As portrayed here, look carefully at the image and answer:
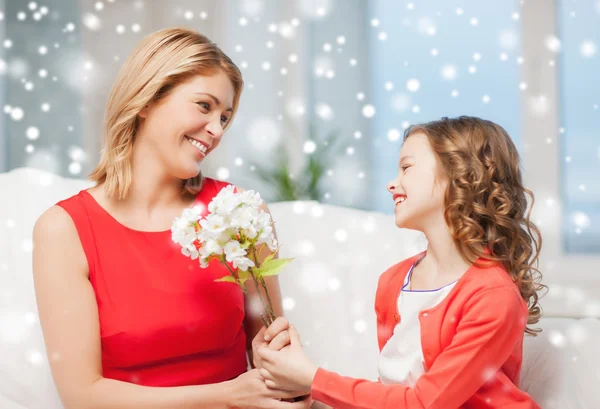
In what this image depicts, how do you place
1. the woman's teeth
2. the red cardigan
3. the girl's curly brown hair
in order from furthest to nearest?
the woman's teeth → the girl's curly brown hair → the red cardigan

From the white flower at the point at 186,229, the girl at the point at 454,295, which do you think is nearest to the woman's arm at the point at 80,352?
the girl at the point at 454,295

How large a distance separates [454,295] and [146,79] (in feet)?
2.92

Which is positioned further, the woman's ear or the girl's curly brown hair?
the woman's ear

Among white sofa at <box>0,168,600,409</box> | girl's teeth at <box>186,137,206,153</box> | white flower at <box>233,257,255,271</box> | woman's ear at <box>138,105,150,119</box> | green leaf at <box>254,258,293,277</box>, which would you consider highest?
woman's ear at <box>138,105,150,119</box>

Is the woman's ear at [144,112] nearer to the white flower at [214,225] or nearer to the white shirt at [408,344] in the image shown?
the white flower at [214,225]

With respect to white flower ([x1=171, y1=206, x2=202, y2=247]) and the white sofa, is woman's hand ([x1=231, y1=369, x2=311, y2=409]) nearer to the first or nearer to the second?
white flower ([x1=171, y1=206, x2=202, y2=247])

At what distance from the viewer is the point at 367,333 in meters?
1.97

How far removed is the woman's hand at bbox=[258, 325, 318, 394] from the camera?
1.39m

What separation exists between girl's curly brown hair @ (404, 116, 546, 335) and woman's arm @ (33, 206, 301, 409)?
21.5 inches

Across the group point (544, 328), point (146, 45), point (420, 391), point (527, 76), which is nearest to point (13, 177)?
point (146, 45)

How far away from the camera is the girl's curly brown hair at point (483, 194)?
142cm

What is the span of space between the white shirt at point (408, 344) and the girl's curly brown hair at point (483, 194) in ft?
0.41

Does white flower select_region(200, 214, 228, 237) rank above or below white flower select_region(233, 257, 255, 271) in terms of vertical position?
above

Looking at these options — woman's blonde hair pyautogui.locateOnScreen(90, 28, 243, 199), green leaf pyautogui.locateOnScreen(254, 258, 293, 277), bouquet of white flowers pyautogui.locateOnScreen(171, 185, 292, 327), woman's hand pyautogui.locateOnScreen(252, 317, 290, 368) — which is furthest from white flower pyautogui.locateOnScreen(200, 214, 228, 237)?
woman's blonde hair pyautogui.locateOnScreen(90, 28, 243, 199)
